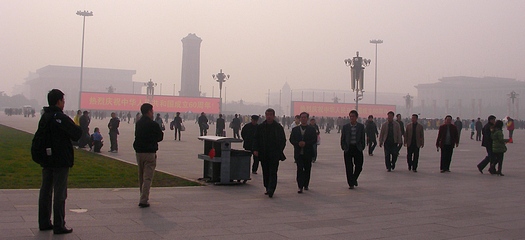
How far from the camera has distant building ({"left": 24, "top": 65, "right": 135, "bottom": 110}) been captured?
166 m

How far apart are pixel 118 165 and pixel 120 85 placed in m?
173

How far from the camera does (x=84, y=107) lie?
259 ft

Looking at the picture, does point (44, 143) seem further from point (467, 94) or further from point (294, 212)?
point (467, 94)

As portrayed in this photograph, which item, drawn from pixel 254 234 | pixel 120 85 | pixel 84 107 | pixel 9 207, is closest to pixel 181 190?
pixel 9 207

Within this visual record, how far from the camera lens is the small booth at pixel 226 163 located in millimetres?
10828

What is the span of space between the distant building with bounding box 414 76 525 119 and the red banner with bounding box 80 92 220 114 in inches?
2829

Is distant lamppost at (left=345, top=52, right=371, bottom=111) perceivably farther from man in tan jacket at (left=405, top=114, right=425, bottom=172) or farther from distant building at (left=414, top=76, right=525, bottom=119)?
distant building at (left=414, top=76, right=525, bottom=119)

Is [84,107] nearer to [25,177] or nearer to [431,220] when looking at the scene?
[25,177]

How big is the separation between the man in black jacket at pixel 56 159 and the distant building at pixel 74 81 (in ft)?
506

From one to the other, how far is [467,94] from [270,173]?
16626 cm

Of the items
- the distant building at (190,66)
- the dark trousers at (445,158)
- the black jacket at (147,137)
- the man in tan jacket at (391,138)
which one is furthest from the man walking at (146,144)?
the distant building at (190,66)

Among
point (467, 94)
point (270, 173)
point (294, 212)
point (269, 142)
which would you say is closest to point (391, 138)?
point (269, 142)

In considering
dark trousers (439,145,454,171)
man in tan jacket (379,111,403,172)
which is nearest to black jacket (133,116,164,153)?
man in tan jacket (379,111,403,172)

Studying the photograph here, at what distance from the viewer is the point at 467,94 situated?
165 metres
